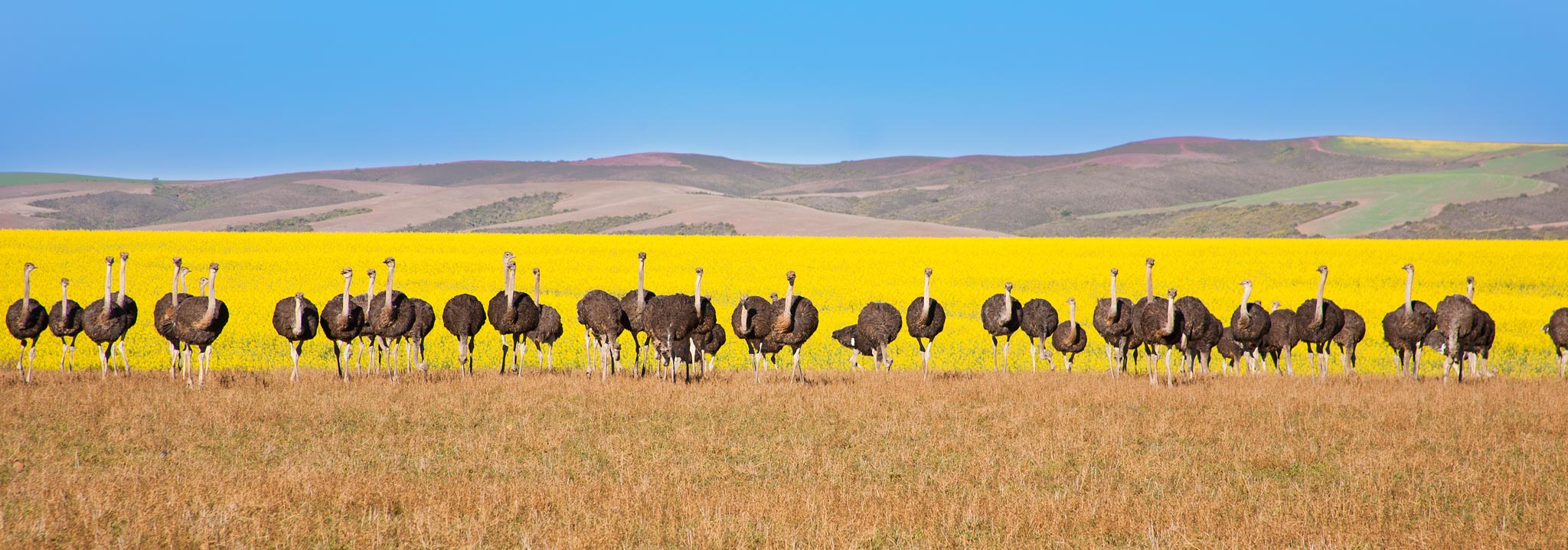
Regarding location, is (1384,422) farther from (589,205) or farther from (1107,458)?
(589,205)

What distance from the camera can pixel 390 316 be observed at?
18094 mm

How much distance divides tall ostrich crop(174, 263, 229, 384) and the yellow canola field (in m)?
3.65

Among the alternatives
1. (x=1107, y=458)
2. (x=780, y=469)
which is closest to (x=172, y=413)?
(x=780, y=469)

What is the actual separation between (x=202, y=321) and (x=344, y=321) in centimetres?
198

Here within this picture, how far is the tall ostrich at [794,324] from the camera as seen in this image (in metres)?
17.8

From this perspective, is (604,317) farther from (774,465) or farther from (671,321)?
(774,465)

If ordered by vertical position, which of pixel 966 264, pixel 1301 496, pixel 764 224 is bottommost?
pixel 1301 496

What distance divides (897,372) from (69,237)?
42918 mm

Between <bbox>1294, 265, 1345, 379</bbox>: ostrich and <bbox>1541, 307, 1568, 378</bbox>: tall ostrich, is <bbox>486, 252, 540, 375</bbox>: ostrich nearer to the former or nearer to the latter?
<bbox>1294, 265, 1345, 379</bbox>: ostrich

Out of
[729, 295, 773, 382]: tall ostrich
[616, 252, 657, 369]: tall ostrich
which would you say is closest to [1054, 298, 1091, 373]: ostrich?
[729, 295, 773, 382]: tall ostrich

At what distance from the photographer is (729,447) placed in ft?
38.0

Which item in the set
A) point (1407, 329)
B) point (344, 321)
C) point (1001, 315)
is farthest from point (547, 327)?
point (1407, 329)

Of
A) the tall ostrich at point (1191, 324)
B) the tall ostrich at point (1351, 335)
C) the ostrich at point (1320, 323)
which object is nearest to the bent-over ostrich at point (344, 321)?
the tall ostrich at point (1191, 324)

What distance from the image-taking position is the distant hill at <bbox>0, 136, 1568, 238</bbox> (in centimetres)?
11312
